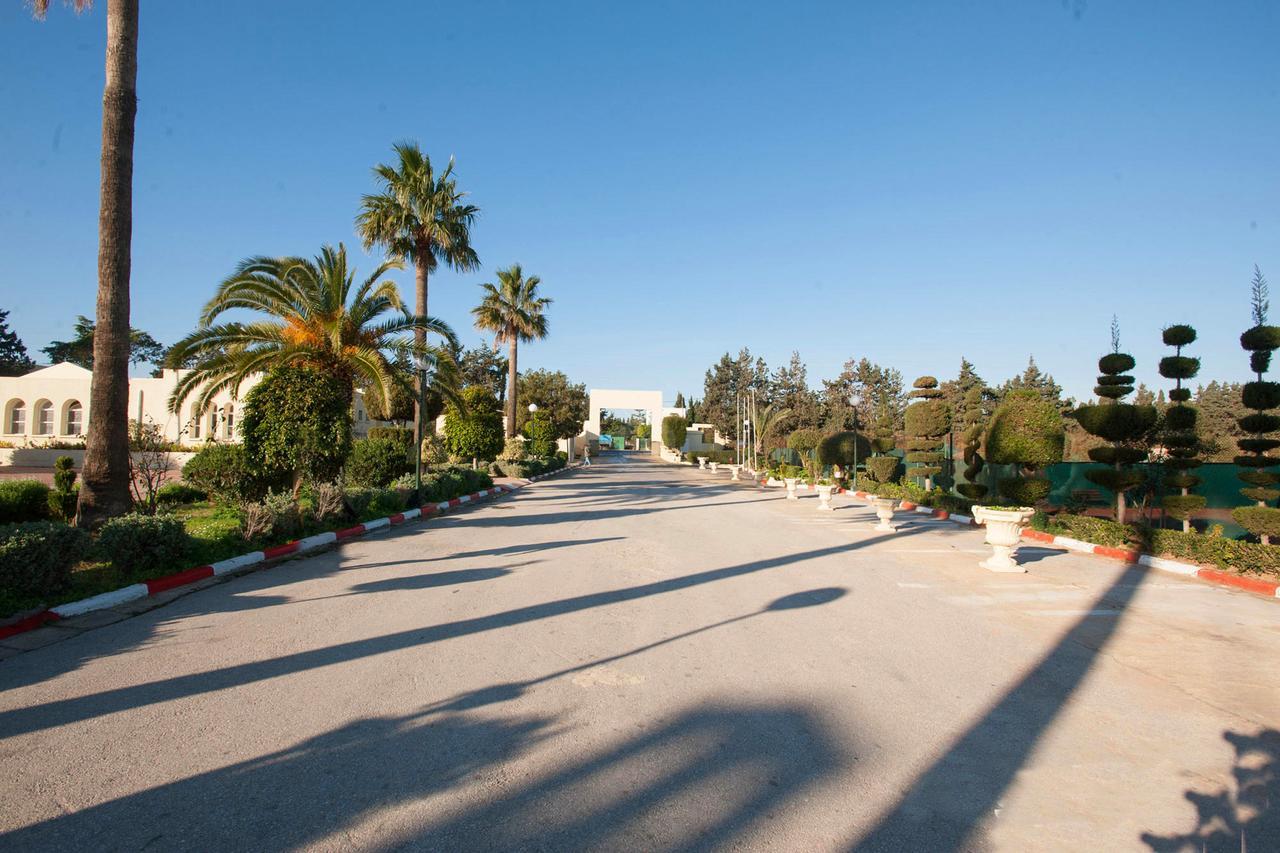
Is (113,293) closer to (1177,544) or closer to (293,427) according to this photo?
(293,427)

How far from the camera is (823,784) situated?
359 centimetres

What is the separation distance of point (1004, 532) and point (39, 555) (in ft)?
36.8

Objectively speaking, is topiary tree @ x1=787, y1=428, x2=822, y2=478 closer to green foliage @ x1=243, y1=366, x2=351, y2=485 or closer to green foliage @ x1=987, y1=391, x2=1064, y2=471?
green foliage @ x1=987, y1=391, x2=1064, y2=471

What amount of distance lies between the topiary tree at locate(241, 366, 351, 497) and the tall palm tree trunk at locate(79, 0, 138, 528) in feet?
8.27

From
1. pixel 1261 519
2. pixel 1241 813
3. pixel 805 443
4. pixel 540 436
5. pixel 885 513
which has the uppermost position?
pixel 540 436

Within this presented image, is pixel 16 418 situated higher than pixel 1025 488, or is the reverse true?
pixel 16 418

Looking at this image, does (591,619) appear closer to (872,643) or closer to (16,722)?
(872,643)

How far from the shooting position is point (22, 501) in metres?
11.6

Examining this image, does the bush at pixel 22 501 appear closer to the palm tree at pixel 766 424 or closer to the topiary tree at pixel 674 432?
the palm tree at pixel 766 424

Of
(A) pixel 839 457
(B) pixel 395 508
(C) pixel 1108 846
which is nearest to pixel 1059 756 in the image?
(C) pixel 1108 846

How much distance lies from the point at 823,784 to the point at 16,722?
15.2ft

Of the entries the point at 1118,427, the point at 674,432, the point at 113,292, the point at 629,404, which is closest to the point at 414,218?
the point at 113,292

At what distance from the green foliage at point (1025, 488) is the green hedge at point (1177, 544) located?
1522 millimetres

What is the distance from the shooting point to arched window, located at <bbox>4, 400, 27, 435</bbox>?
1407 inches
